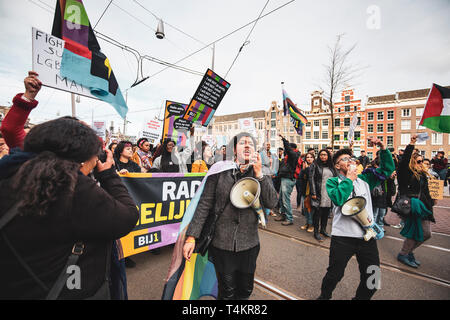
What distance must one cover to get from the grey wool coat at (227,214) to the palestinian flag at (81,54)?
2.40 metres

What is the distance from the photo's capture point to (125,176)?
2967 millimetres

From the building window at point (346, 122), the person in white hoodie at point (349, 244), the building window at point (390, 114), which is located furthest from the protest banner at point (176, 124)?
the building window at point (390, 114)

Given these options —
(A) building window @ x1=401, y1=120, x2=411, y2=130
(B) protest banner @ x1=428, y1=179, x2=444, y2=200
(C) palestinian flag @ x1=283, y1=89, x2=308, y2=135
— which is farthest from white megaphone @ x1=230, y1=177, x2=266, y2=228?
(A) building window @ x1=401, y1=120, x2=411, y2=130

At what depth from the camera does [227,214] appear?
68.4 inches

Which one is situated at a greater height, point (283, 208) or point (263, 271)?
point (283, 208)

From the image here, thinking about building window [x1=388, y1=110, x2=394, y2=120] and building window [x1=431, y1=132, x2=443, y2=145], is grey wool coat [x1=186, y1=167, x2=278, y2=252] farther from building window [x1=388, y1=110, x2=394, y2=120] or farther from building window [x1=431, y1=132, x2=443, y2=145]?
building window [x1=431, y1=132, x2=443, y2=145]

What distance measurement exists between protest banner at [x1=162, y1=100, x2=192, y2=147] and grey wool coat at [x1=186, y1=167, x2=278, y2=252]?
4.52m

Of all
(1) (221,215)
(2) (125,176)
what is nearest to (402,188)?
(1) (221,215)

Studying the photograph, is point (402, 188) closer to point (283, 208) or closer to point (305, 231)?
point (305, 231)

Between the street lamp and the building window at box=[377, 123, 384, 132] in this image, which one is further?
the building window at box=[377, 123, 384, 132]

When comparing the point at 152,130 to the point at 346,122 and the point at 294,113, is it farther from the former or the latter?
the point at 346,122

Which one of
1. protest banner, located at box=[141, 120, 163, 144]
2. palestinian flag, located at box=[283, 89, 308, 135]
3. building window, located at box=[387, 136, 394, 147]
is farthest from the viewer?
building window, located at box=[387, 136, 394, 147]

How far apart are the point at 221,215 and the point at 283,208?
427cm

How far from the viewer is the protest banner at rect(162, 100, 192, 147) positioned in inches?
240
